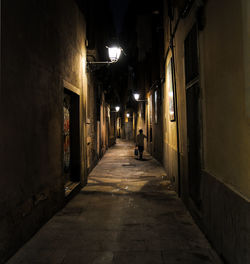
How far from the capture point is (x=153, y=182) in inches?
329

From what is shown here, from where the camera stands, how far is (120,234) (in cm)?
417

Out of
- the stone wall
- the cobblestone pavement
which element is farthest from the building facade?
the stone wall

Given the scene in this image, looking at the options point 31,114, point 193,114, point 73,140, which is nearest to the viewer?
point 31,114

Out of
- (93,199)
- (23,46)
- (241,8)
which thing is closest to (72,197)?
(93,199)

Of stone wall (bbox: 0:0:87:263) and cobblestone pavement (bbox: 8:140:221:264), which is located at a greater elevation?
stone wall (bbox: 0:0:87:263)

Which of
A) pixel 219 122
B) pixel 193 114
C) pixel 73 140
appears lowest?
pixel 73 140

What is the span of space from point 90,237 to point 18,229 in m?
1.20

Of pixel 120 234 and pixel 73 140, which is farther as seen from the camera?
pixel 73 140

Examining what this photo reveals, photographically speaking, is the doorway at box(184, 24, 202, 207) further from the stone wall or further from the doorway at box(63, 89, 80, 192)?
the doorway at box(63, 89, 80, 192)

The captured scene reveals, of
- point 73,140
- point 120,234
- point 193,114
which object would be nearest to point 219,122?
point 193,114

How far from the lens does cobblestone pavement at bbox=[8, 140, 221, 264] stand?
3.37m

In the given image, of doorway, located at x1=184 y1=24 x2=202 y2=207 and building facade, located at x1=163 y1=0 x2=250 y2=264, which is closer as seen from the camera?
building facade, located at x1=163 y1=0 x2=250 y2=264

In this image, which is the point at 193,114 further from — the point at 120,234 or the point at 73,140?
the point at 73,140

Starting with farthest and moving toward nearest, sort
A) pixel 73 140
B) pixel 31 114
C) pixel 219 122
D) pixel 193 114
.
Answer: pixel 73 140 → pixel 193 114 → pixel 31 114 → pixel 219 122
